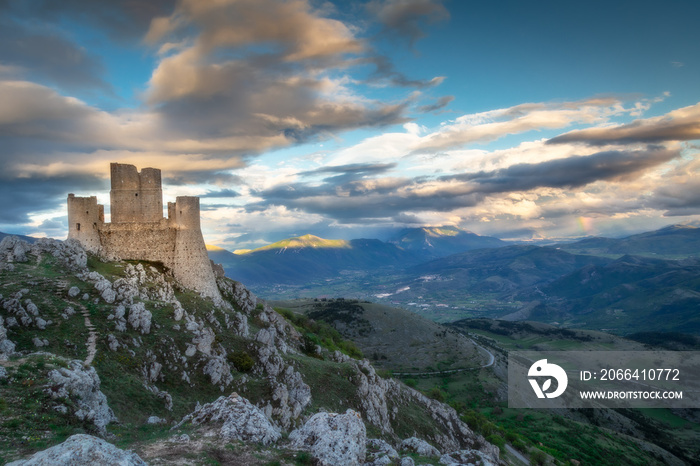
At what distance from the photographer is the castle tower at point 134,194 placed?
55.1 meters

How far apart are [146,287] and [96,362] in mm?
19402

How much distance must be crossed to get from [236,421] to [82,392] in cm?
1114

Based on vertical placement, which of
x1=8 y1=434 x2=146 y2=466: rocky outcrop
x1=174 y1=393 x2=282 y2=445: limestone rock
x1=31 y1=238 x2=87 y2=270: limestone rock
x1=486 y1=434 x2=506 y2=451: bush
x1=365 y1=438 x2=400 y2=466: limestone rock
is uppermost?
x1=31 y1=238 x2=87 y2=270: limestone rock

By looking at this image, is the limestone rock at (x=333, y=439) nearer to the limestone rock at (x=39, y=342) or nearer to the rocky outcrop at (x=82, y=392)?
the rocky outcrop at (x=82, y=392)

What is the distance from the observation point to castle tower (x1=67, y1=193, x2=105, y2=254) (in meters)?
52.5

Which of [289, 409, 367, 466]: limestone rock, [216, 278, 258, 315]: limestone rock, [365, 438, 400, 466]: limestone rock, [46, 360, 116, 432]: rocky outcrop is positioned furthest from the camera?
[216, 278, 258, 315]: limestone rock

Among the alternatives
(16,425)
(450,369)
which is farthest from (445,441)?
(450,369)

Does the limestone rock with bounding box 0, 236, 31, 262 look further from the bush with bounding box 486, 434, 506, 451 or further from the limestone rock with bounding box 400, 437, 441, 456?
the bush with bounding box 486, 434, 506, 451

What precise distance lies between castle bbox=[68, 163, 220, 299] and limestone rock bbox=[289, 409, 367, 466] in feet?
127

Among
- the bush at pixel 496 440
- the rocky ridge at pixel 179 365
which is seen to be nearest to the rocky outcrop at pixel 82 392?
the rocky ridge at pixel 179 365

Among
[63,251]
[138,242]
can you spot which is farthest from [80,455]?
[138,242]

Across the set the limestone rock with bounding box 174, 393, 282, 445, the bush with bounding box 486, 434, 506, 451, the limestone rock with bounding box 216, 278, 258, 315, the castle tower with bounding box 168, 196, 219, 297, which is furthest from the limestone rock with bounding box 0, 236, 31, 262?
the bush with bounding box 486, 434, 506, 451

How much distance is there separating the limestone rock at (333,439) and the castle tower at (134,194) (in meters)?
43.6

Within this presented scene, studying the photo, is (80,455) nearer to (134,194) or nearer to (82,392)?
(82,392)
